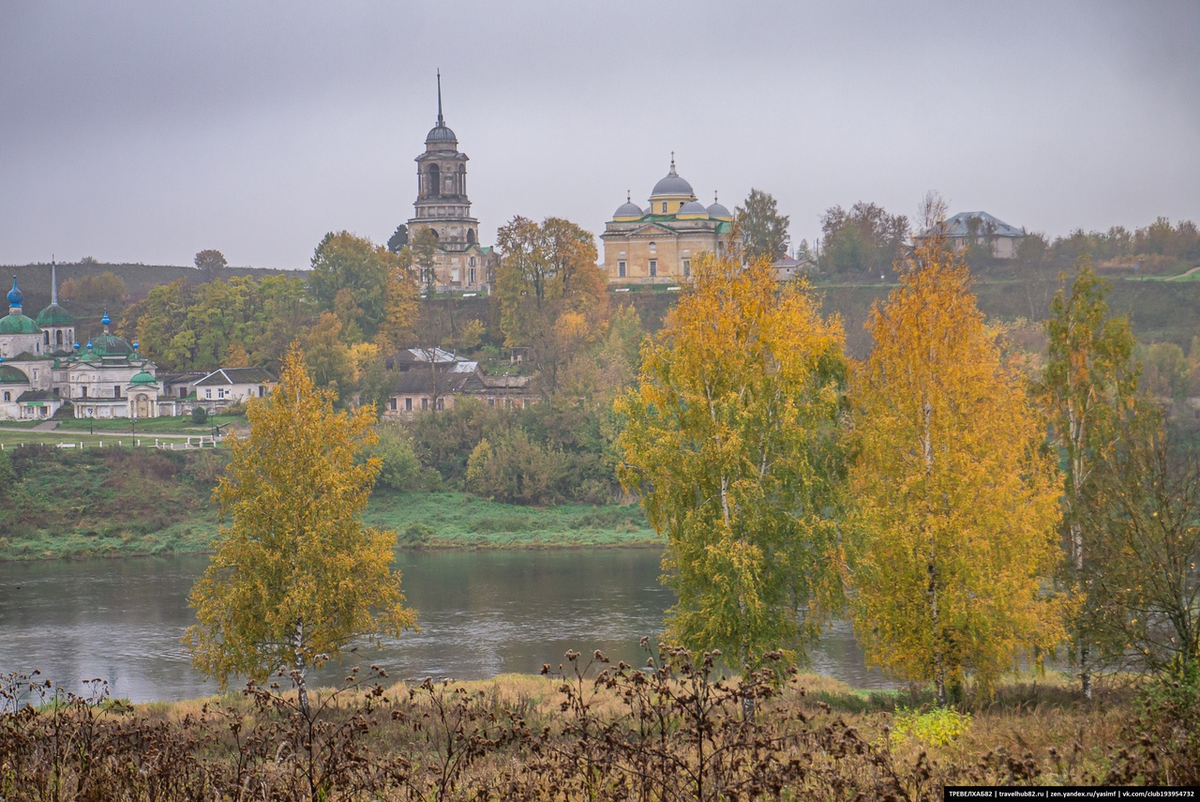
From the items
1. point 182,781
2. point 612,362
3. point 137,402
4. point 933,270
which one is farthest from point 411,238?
point 182,781

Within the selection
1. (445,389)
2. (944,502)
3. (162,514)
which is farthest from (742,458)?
(445,389)

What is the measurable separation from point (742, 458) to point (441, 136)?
244 ft

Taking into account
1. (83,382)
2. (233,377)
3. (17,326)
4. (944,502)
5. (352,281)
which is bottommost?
(944,502)

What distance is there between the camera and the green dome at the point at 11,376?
6506 cm

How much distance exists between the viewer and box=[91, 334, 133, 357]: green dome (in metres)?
66.5

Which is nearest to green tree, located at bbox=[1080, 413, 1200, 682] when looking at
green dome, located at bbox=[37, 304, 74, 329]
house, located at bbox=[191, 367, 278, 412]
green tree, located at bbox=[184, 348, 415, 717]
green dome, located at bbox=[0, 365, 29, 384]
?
green tree, located at bbox=[184, 348, 415, 717]

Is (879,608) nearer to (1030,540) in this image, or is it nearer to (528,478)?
(1030,540)

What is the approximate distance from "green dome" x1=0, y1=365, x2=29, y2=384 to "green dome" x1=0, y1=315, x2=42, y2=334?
23.3 ft

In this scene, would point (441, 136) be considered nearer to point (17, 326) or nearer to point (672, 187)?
point (672, 187)

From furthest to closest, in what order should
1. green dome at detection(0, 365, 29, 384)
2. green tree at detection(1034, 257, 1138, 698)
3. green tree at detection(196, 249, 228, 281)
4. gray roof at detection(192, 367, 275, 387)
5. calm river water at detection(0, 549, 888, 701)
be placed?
1. green tree at detection(196, 249, 228, 281)
2. green dome at detection(0, 365, 29, 384)
3. gray roof at detection(192, 367, 275, 387)
4. calm river water at detection(0, 549, 888, 701)
5. green tree at detection(1034, 257, 1138, 698)

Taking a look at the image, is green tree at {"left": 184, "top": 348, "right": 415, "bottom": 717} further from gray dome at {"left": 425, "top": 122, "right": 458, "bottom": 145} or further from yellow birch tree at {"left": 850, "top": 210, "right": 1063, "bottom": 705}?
gray dome at {"left": 425, "top": 122, "right": 458, "bottom": 145}

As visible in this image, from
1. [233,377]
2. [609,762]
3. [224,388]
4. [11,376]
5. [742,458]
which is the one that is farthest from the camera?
[11,376]

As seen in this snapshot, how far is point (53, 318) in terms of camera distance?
249 feet

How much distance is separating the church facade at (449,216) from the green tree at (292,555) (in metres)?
66.2
